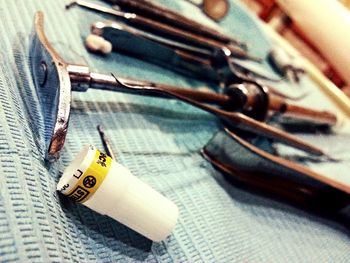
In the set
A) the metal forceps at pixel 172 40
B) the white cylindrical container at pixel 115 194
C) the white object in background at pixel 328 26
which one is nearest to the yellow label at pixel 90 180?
the white cylindrical container at pixel 115 194

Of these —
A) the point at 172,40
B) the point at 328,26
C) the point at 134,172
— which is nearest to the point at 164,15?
the point at 172,40

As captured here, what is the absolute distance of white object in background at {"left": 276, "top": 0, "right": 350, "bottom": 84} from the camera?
133 centimetres

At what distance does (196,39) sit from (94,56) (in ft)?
1.04

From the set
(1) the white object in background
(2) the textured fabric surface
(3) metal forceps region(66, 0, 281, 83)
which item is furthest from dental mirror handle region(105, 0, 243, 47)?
(1) the white object in background

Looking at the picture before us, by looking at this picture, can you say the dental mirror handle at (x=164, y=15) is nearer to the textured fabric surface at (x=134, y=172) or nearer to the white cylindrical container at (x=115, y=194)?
the textured fabric surface at (x=134, y=172)

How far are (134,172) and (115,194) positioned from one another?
0.48ft

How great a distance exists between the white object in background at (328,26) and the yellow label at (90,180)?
1.20 metres

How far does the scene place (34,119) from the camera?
493 mm

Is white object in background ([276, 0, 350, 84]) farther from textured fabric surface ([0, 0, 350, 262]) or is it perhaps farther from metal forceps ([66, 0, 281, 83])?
textured fabric surface ([0, 0, 350, 262])

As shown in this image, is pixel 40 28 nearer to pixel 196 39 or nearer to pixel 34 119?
pixel 34 119

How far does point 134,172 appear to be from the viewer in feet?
1.84

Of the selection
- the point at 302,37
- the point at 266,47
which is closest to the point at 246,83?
the point at 266,47

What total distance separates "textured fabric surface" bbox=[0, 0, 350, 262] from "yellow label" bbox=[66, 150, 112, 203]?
0.03 metres

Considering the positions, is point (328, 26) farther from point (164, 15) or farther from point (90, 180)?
point (90, 180)
